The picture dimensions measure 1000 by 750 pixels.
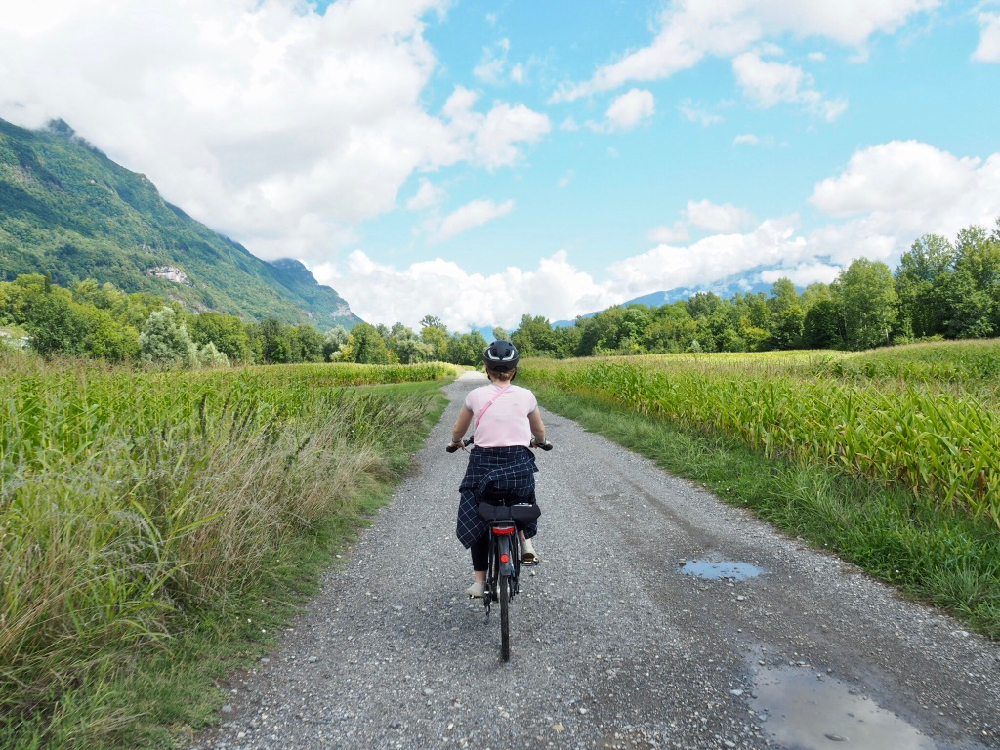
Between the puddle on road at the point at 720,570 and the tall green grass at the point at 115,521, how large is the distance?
11.6ft

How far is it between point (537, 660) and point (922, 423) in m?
4.76

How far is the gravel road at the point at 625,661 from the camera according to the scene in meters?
2.53

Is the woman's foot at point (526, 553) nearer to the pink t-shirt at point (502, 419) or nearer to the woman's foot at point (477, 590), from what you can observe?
the woman's foot at point (477, 590)

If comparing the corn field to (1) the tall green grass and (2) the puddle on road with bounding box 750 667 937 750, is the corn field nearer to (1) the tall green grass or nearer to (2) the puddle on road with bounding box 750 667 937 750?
(2) the puddle on road with bounding box 750 667 937 750

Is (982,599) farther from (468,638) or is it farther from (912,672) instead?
(468,638)

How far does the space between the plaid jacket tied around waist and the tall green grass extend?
1.65 meters

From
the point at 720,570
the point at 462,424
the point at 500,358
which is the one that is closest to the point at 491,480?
the point at 462,424

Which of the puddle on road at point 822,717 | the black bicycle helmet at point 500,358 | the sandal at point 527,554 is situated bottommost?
the puddle on road at point 822,717

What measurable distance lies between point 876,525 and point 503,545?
368 cm

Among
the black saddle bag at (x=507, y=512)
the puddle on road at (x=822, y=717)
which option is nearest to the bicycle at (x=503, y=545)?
the black saddle bag at (x=507, y=512)

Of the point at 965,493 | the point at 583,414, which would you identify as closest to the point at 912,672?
the point at 965,493

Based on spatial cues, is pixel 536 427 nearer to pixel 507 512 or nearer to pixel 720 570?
pixel 507 512

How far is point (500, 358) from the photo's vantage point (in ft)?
11.7

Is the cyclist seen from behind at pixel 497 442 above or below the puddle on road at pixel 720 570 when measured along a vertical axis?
above
